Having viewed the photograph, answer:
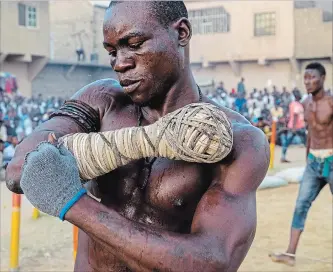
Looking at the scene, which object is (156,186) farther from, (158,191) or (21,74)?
(21,74)

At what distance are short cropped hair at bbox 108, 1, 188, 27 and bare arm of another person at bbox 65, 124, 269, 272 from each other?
0.49 metres

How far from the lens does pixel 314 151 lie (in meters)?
5.70

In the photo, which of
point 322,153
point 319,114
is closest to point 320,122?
point 319,114

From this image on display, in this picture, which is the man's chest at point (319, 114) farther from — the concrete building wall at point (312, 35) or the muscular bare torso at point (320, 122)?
the concrete building wall at point (312, 35)

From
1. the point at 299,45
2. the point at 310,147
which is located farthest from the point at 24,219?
the point at 299,45

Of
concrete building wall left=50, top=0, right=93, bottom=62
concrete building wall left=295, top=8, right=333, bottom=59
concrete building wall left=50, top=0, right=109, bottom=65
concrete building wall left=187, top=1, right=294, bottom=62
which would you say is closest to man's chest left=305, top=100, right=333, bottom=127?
concrete building wall left=50, top=0, right=109, bottom=65

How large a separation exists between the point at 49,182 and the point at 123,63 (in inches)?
17.4

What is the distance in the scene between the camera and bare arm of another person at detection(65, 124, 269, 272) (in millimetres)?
1386

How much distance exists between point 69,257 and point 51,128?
13.9ft

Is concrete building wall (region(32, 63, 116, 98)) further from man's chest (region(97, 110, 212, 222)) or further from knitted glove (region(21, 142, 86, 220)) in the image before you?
knitted glove (region(21, 142, 86, 220))

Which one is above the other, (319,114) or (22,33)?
(22,33)

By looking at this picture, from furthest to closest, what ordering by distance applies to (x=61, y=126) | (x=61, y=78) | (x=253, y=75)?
1. (x=253, y=75)
2. (x=61, y=78)
3. (x=61, y=126)

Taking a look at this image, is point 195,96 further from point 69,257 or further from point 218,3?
point 218,3

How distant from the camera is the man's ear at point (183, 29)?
1.70 metres
